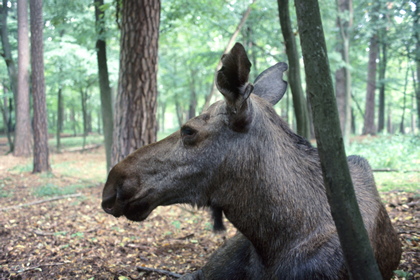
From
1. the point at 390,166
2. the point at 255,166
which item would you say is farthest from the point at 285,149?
the point at 390,166

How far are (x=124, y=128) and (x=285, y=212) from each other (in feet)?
17.1

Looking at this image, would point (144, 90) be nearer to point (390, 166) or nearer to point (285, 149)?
point (285, 149)

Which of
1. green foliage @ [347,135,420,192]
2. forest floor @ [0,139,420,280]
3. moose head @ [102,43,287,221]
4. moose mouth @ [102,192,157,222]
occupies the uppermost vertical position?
moose head @ [102,43,287,221]

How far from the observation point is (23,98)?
1642cm

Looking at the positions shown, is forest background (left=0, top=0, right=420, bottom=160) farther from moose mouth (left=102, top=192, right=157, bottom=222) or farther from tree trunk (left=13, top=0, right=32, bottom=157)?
moose mouth (left=102, top=192, right=157, bottom=222)

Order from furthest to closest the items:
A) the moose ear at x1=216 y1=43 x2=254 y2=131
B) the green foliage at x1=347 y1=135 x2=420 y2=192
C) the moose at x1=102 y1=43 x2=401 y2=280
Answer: the green foliage at x1=347 y1=135 x2=420 y2=192 < the moose at x1=102 y1=43 x2=401 y2=280 < the moose ear at x1=216 y1=43 x2=254 y2=131

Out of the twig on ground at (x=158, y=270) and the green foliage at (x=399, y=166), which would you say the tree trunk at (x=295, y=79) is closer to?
the green foliage at (x=399, y=166)

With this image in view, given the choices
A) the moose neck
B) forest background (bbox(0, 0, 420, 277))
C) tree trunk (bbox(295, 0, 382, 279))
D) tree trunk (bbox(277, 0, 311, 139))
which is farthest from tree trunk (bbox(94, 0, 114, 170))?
tree trunk (bbox(295, 0, 382, 279))

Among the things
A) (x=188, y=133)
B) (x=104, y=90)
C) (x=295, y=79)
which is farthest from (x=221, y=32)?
(x=188, y=133)

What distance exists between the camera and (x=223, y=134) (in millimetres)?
2781

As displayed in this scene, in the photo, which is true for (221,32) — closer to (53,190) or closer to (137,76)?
(137,76)

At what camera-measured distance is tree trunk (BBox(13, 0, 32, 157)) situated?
46.8ft

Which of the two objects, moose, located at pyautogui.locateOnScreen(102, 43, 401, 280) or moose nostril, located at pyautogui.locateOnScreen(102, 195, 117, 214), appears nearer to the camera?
moose, located at pyautogui.locateOnScreen(102, 43, 401, 280)

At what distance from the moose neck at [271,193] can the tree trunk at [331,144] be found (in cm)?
56
